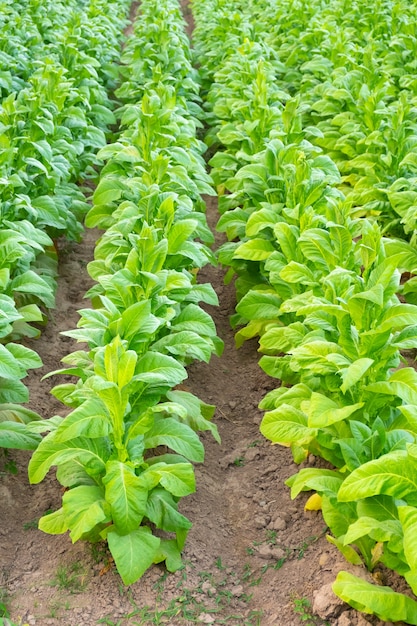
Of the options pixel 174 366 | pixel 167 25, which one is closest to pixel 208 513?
pixel 174 366

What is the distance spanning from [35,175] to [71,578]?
3.35 metres

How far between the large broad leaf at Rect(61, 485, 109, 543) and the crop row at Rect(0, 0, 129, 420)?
0.63 m

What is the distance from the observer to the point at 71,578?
10.9 feet

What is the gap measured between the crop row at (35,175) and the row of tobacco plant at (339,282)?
133cm

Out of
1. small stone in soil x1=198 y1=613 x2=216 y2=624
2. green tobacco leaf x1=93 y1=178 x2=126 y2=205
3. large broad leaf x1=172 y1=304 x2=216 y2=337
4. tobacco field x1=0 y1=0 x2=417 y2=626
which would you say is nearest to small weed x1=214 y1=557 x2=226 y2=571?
tobacco field x1=0 y1=0 x2=417 y2=626

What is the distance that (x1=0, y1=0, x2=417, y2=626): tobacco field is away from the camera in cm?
316

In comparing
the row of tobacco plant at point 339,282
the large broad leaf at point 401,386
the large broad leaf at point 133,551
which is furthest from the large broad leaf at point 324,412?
the large broad leaf at point 133,551

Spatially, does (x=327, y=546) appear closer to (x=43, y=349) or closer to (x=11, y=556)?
(x=11, y=556)

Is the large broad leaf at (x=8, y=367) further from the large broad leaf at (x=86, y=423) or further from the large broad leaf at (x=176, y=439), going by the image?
the large broad leaf at (x=176, y=439)

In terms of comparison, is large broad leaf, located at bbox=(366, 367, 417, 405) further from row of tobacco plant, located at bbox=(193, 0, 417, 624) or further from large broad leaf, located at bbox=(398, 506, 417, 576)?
large broad leaf, located at bbox=(398, 506, 417, 576)

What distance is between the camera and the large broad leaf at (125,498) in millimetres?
3158

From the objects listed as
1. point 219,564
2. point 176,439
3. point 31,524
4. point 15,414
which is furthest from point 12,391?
point 219,564

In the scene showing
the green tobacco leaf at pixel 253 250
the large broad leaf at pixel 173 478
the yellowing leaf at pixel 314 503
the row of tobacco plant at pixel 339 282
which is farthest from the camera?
the green tobacco leaf at pixel 253 250

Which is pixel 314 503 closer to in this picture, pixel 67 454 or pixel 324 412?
pixel 324 412
